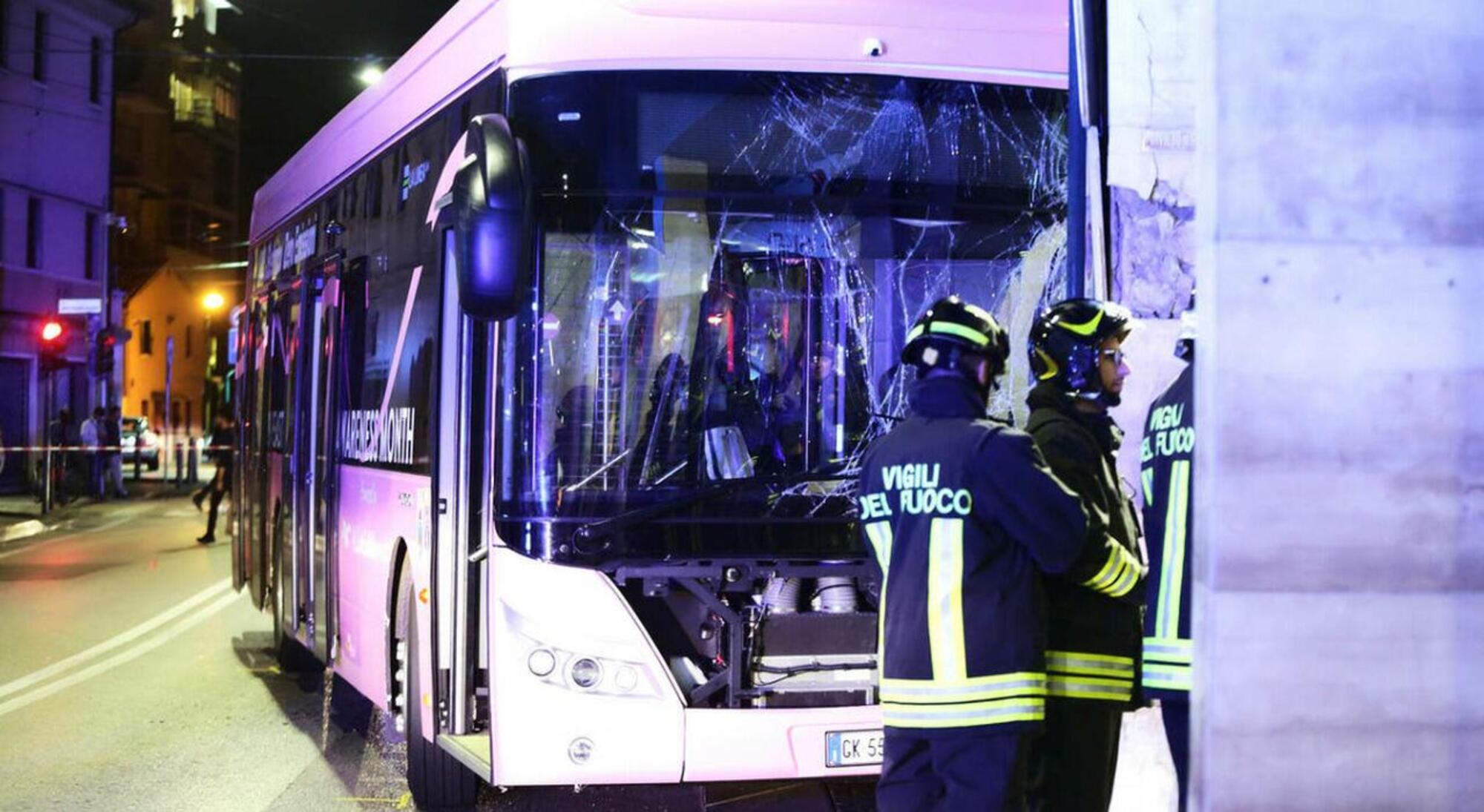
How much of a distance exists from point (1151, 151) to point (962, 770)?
2496 millimetres

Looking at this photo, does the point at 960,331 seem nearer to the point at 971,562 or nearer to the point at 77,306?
the point at 971,562

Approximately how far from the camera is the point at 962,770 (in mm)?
4258

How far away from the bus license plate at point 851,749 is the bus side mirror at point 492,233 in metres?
1.90

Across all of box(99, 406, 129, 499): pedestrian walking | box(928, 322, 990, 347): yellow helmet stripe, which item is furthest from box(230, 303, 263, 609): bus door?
box(99, 406, 129, 499): pedestrian walking

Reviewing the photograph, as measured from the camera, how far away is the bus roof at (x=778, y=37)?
6070 mm

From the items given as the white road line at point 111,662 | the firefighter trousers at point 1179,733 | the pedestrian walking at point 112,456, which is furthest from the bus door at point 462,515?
the pedestrian walking at point 112,456

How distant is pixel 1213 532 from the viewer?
3.67 m

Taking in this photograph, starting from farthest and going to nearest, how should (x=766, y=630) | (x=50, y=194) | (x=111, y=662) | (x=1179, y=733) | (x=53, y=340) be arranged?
(x=50, y=194), (x=53, y=340), (x=111, y=662), (x=766, y=630), (x=1179, y=733)

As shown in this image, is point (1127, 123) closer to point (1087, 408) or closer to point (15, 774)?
point (1087, 408)

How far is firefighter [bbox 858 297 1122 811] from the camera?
4199mm

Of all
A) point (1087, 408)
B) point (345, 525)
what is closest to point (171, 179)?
point (345, 525)

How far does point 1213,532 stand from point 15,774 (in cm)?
652

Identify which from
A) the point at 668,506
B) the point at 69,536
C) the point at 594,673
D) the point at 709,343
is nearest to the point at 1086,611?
the point at 668,506

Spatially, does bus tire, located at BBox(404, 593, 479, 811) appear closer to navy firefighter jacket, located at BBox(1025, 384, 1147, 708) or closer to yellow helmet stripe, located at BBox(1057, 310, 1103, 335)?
navy firefighter jacket, located at BBox(1025, 384, 1147, 708)
